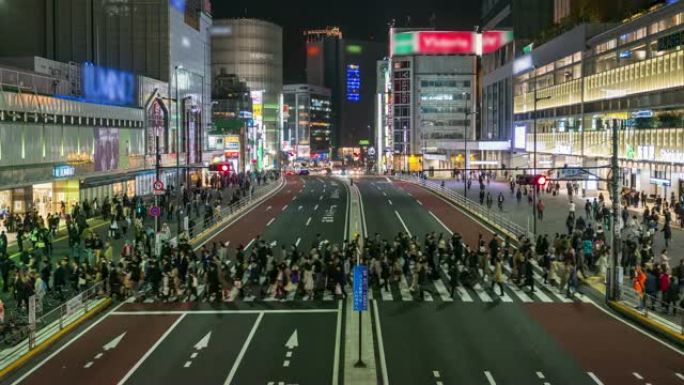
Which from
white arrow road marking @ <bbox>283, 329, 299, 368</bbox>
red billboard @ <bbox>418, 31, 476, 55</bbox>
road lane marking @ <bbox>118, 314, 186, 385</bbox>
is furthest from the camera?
red billboard @ <bbox>418, 31, 476, 55</bbox>

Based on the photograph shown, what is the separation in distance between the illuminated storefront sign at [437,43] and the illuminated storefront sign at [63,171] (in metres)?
110

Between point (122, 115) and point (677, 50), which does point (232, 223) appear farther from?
Result: point (677, 50)

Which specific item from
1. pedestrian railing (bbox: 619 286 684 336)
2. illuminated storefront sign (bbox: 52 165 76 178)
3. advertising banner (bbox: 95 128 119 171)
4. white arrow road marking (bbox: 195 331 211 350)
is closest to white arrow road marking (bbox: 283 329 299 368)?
white arrow road marking (bbox: 195 331 211 350)

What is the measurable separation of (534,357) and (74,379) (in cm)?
1106

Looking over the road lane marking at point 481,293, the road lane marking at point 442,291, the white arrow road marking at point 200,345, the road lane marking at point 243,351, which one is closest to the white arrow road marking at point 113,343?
the white arrow road marking at point 200,345

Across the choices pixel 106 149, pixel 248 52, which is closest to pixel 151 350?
pixel 106 149

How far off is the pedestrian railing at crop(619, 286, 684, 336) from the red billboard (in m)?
132

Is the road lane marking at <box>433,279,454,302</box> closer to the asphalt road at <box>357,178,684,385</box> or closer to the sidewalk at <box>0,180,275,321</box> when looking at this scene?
the asphalt road at <box>357,178,684,385</box>

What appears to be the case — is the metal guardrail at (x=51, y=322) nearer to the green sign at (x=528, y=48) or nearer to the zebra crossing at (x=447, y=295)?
the zebra crossing at (x=447, y=295)

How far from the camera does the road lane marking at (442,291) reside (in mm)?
26469

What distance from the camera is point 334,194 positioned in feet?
240

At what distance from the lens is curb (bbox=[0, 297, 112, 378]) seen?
18266mm

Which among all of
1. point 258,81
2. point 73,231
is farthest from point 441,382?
point 258,81

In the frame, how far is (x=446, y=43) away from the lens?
15400 cm
